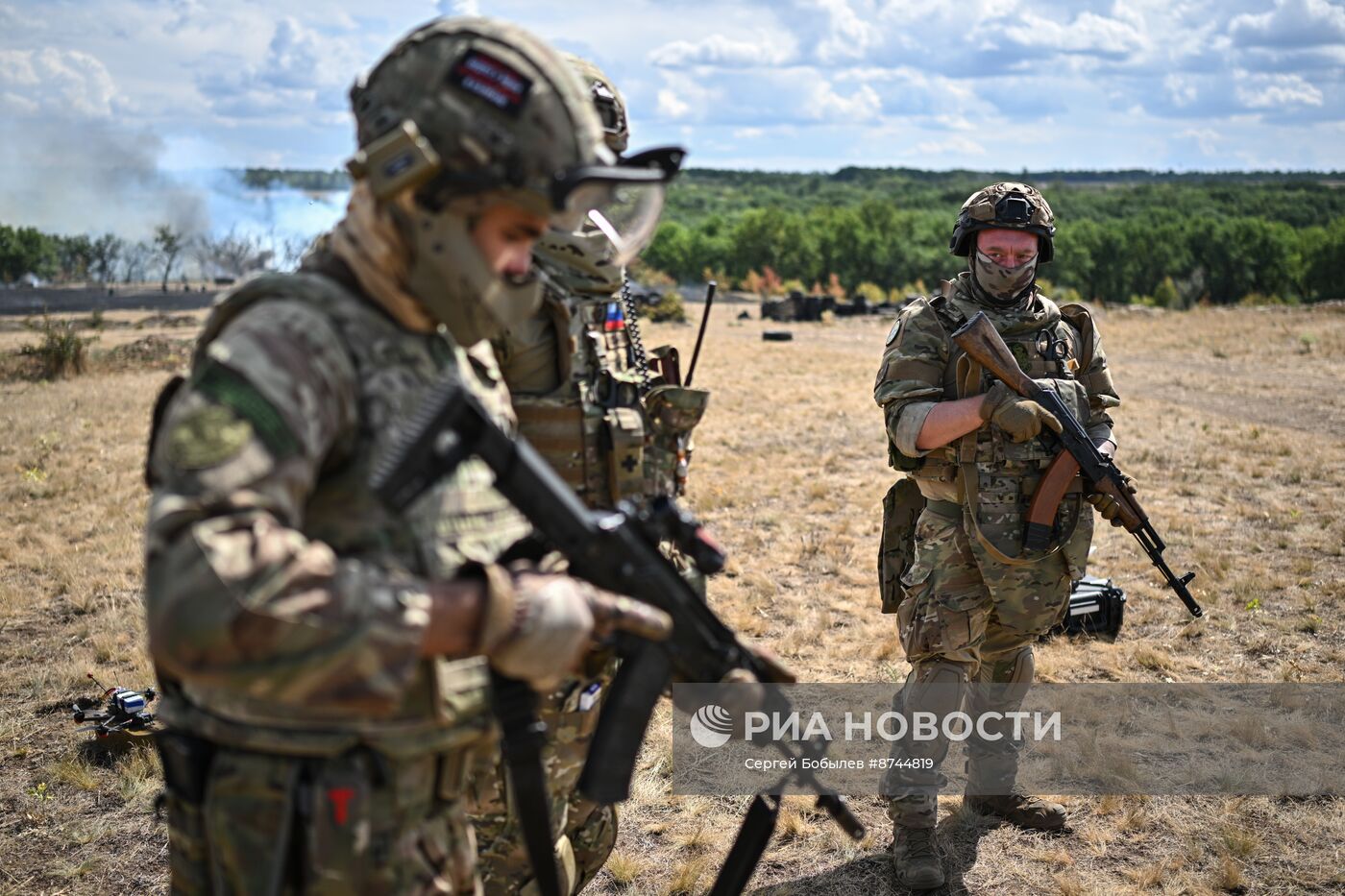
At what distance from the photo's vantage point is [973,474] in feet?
15.1

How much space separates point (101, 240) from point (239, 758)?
227 ft

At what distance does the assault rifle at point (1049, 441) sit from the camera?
176 inches

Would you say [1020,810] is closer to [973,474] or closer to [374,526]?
[973,474]

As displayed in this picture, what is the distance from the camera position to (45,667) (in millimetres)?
6641

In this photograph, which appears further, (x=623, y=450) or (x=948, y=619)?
(x=948, y=619)

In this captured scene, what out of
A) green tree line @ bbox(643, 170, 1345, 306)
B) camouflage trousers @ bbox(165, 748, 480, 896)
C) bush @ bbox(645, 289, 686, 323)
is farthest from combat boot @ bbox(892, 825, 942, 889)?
green tree line @ bbox(643, 170, 1345, 306)

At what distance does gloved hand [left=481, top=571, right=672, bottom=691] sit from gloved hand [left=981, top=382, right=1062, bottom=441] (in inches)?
108

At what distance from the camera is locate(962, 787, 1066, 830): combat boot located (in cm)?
497

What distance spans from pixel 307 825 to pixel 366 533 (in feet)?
1.88

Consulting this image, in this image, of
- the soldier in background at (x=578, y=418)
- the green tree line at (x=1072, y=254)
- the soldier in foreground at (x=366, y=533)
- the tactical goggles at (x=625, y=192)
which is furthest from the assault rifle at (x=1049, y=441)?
the green tree line at (x=1072, y=254)

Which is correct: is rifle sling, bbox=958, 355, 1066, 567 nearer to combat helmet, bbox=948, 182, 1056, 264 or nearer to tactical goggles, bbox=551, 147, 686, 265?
combat helmet, bbox=948, 182, 1056, 264

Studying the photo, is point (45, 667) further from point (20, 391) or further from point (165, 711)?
point (20, 391)

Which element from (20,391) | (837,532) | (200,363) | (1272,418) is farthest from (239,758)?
(20,391)

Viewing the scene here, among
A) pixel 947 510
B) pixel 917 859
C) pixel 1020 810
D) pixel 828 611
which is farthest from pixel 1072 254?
pixel 917 859
